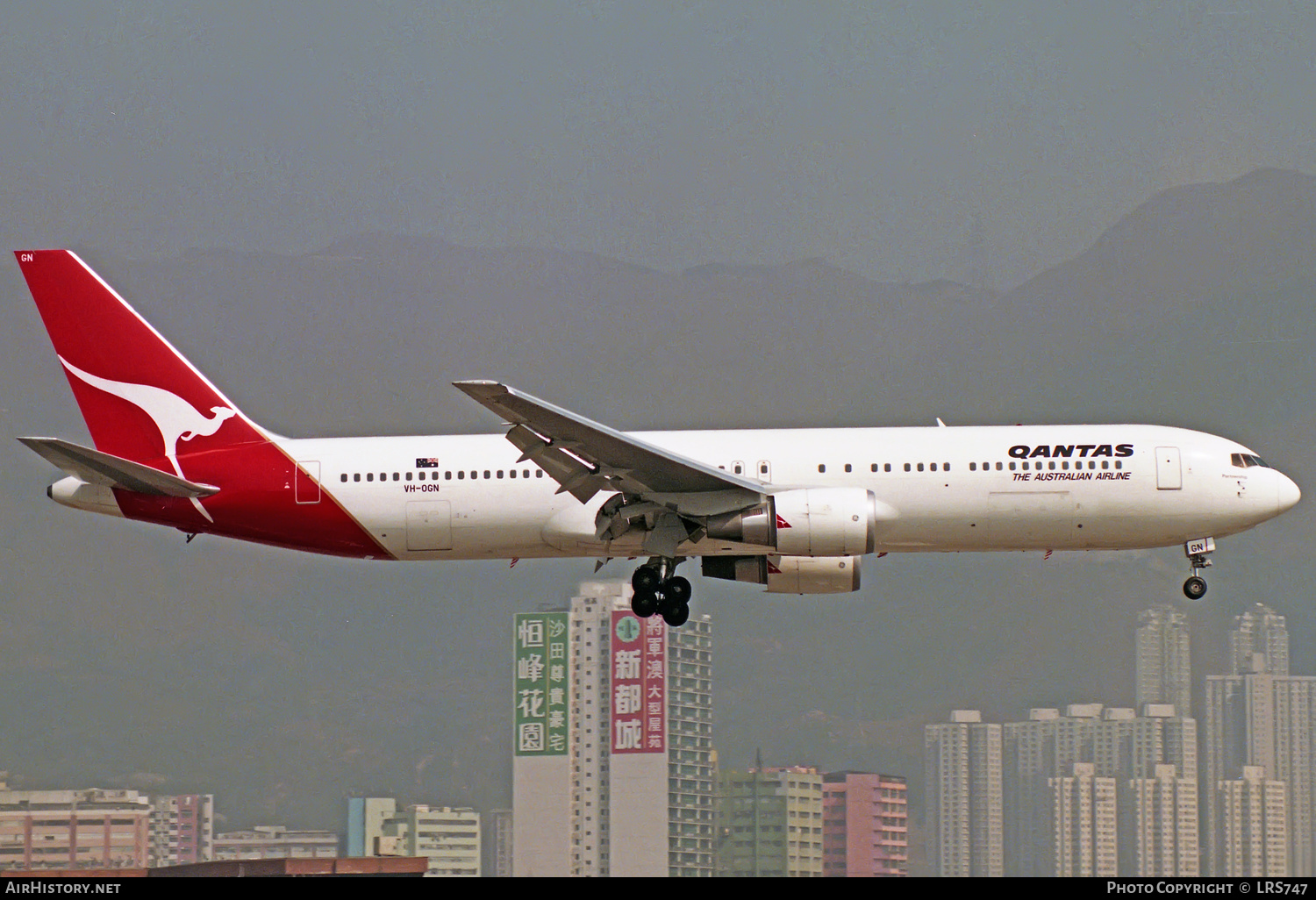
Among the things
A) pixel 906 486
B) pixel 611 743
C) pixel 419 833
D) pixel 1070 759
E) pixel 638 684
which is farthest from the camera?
pixel 1070 759

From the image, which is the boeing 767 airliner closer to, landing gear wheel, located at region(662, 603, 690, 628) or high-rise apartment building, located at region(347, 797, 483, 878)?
landing gear wheel, located at region(662, 603, 690, 628)

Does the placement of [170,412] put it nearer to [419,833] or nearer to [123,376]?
[123,376]

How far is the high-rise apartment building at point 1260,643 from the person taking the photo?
187 m

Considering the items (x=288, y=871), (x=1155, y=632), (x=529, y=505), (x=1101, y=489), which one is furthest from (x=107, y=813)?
(x=1155, y=632)

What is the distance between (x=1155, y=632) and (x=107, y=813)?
442ft

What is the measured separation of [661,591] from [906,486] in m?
5.95

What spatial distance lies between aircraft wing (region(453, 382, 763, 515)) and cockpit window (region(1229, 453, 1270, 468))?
1021 cm

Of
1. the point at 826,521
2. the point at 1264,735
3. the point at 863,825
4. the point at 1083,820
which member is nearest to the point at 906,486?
the point at 826,521

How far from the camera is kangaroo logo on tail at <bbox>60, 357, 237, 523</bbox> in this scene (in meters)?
37.2

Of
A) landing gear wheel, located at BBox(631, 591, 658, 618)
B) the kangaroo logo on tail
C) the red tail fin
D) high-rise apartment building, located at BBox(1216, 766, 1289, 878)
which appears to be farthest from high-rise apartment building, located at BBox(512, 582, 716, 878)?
landing gear wheel, located at BBox(631, 591, 658, 618)

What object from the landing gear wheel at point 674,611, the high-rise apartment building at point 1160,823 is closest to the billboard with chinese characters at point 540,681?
the high-rise apartment building at point 1160,823

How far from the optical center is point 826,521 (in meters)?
32.9

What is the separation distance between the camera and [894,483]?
34125 millimetres
